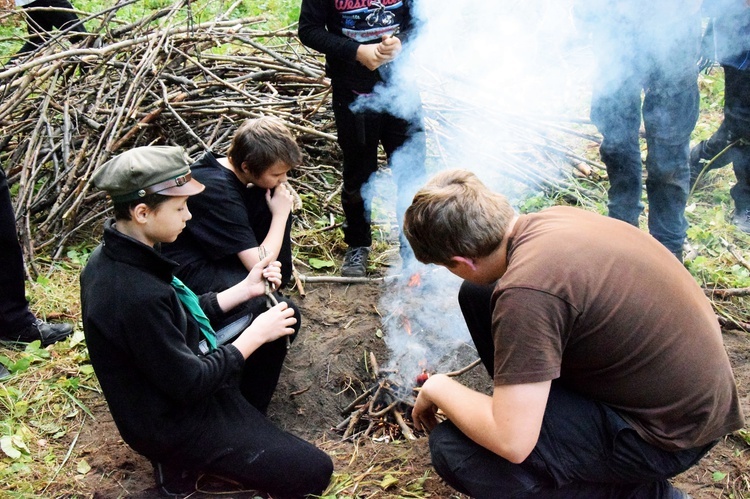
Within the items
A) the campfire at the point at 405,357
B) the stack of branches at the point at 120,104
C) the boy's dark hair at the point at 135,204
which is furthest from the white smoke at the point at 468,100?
the boy's dark hair at the point at 135,204

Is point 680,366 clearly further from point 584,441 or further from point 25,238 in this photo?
point 25,238

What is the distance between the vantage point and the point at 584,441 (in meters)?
2.23

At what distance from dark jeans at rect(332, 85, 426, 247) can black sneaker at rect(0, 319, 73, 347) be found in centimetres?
188

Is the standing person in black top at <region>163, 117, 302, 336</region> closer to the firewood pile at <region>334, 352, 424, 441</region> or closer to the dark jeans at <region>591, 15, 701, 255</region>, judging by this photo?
the firewood pile at <region>334, 352, 424, 441</region>

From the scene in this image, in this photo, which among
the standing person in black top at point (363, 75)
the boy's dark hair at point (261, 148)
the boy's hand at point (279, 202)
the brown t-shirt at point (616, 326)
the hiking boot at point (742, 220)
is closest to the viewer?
the brown t-shirt at point (616, 326)

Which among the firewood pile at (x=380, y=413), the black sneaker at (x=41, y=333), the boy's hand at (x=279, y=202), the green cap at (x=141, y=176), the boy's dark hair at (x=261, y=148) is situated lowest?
the black sneaker at (x=41, y=333)

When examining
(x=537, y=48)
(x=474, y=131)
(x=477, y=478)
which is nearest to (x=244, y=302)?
(x=477, y=478)

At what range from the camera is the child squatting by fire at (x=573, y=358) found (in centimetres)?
195

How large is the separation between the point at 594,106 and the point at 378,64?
4.61ft

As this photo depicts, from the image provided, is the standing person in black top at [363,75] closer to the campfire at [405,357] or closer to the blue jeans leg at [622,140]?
the campfire at [405,357]

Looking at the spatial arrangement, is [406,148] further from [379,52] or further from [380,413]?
[380,413]

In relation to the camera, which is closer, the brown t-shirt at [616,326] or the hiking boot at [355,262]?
the brown t-shirt at [616,326]

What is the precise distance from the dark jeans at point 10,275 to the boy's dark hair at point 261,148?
1.31 m

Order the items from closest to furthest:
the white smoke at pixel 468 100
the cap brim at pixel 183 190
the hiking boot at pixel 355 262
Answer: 1. the cap brim at pixel 183 190
2. the white smoke at pixel 468 100
3. the hiking boot at pixel 355 262
